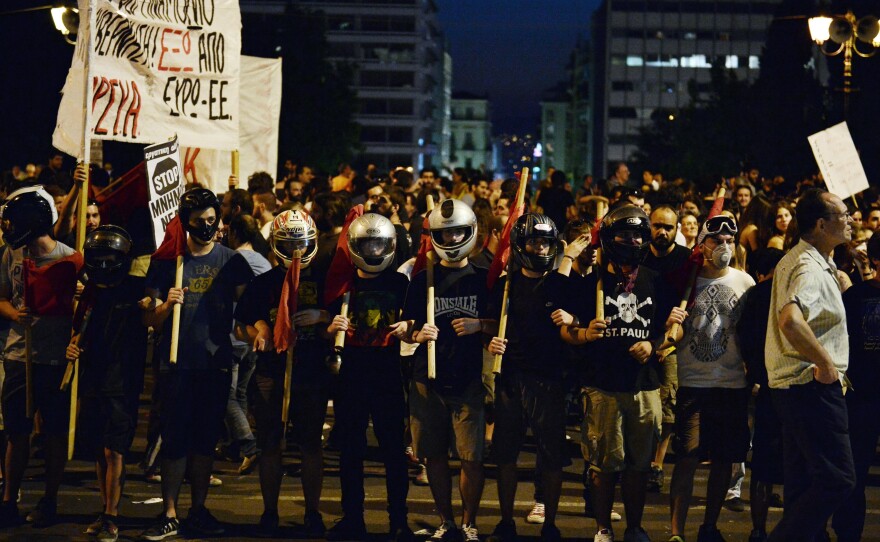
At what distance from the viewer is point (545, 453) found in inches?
318

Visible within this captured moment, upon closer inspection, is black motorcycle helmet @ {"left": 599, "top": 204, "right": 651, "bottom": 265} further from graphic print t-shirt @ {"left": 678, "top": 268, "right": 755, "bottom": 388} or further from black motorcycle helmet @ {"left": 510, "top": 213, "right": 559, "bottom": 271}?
graphic print t-shirt @ {"left": 678, "top": 268, "right": 755, "bottom": 388}

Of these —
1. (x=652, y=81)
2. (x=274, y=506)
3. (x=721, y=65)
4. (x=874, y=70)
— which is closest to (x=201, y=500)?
(x=274, y=506)

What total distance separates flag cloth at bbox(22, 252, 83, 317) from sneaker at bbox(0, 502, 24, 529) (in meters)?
1.30

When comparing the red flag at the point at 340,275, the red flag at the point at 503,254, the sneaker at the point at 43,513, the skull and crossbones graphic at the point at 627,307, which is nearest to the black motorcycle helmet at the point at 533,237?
the red flag at the point at 503,254

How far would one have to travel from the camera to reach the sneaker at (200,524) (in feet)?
27.1

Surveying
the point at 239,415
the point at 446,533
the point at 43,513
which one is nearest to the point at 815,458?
the point at 446,533

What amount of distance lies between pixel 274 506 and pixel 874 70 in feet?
143

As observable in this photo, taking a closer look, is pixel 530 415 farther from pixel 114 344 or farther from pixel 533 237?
pixel 114 344

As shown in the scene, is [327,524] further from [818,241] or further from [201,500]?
[818,241]

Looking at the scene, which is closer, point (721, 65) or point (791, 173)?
point (791, 173)

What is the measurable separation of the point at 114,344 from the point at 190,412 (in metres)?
0.68

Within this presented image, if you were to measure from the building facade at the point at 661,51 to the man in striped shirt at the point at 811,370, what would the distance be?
134895mm

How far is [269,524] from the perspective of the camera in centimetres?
840

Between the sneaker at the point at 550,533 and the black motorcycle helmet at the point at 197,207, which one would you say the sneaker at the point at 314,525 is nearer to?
the sneaker at the point at 550,533
